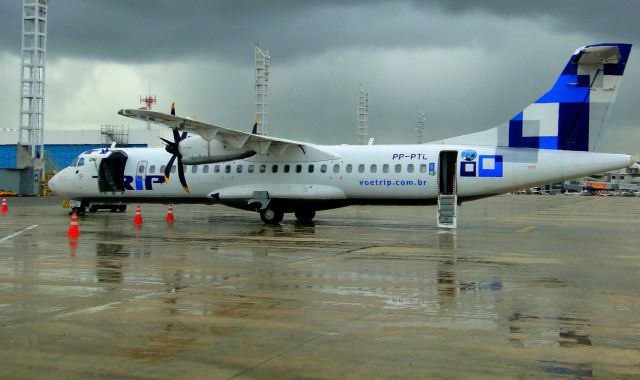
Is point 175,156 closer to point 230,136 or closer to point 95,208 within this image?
point 230,136

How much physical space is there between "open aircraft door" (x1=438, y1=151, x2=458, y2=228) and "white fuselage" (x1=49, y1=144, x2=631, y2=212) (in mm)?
124

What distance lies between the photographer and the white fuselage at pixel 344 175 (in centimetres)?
2214

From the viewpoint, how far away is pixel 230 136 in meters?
24.6

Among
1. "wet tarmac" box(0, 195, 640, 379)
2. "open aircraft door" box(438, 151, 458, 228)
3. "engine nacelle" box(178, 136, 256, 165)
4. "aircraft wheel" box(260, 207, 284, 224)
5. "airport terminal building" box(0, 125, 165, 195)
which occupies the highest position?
"airport terminal building" box(0, 125, 165, 195)

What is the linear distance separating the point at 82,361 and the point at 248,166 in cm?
2030

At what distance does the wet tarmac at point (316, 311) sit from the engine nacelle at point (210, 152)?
9551 mm

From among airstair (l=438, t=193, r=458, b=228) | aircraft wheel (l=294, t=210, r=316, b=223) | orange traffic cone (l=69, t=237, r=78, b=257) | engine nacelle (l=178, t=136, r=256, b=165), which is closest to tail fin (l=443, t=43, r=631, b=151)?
airstair (l=438, t=193, r=458, b=228)

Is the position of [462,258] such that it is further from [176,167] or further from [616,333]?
[176,167]

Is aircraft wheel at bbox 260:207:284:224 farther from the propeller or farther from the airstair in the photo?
the airstair

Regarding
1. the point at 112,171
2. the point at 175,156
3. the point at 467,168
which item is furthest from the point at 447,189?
the point at 112,171

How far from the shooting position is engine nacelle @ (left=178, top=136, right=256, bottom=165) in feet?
83.0

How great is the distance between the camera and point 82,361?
18.9 ft

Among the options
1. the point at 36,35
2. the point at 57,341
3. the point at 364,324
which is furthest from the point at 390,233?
the point at 36,35

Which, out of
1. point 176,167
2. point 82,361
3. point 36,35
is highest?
point 36,35
